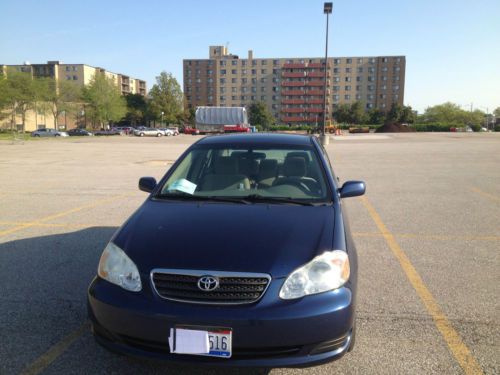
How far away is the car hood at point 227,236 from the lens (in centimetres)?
245

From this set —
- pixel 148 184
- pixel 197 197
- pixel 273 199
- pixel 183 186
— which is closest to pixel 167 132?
pixel 148 184

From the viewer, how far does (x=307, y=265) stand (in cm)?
247

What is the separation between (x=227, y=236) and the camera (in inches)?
106

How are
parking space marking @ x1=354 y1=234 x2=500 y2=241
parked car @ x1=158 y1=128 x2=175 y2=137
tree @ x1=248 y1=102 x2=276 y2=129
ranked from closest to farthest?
parking space marking @ x1=354 y1=234 x2=500 y2=241 < parked car @ x1=158 y1=128 x2=175 y2=137 < tree @ x1=248 y1=102 x2=276 y2=129

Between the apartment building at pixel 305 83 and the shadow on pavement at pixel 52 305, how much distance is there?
12282 centimetres

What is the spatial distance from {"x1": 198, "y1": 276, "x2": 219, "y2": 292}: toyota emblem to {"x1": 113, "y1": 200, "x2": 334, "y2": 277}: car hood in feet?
0.21

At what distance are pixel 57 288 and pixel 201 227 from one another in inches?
82.5

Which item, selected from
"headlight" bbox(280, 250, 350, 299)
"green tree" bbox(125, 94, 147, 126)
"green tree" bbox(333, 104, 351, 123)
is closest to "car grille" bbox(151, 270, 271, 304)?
"headlight" bbox(280, 250, 350, 299)

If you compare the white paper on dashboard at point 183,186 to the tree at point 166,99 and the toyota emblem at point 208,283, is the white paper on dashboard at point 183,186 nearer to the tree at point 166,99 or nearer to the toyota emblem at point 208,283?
the toyota emblem at point 208,283

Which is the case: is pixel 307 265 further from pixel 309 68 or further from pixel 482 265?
pixel 309 68

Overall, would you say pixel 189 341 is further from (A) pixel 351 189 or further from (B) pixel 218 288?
(A) pixel 351 189

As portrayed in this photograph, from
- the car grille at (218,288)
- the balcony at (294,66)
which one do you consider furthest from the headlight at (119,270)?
the balcony at (294,66)

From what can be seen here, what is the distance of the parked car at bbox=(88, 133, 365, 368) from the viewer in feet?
7.36

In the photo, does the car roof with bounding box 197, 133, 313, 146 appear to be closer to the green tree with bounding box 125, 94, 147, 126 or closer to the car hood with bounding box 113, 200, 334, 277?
the car hood with bounding box 113, 200, 334, 277
